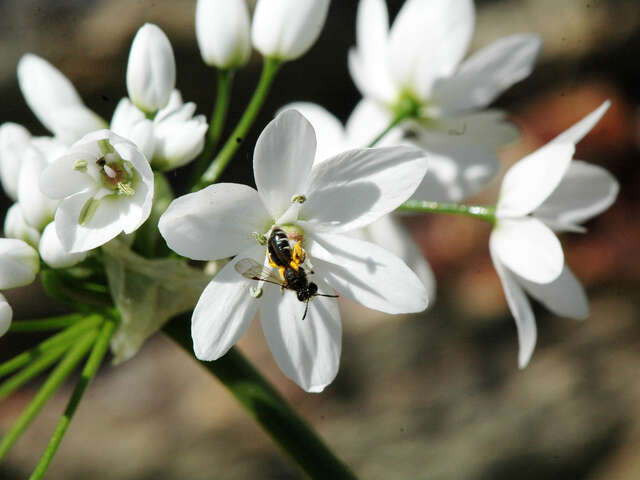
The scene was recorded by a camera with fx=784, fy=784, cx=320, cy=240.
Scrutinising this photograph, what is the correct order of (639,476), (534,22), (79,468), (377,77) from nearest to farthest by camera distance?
(377,77), (639,476), (79,468), (534,22)

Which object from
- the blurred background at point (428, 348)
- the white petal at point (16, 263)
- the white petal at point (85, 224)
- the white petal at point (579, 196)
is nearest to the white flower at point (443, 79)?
the white petal at point (579, 196)

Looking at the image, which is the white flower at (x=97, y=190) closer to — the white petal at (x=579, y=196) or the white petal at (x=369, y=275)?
the white petal at (x=369, y=275)

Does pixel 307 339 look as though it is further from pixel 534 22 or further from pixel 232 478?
pixel 534 22

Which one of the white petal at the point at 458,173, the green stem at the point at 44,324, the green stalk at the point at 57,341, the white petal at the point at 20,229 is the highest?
the white petal at the point at 20,229

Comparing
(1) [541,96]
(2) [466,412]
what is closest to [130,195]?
(2) [466,412]

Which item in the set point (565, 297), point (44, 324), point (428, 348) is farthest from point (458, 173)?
point (428, 348)

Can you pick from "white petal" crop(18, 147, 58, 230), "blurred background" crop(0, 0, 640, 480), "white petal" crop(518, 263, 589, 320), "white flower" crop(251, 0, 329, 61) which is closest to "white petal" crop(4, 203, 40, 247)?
"white petal" crop(18, 147, 58, 230)

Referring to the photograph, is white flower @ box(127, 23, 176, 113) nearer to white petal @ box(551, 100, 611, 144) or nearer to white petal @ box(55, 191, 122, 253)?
white petal @ box(55, 191, 122, 253)

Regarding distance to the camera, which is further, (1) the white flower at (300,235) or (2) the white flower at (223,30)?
(2) the white flower at (223,30)
